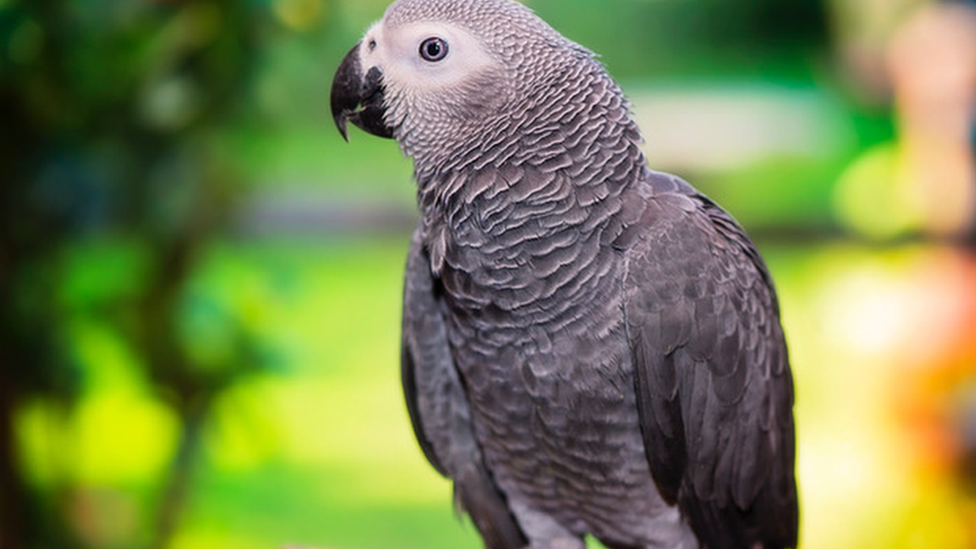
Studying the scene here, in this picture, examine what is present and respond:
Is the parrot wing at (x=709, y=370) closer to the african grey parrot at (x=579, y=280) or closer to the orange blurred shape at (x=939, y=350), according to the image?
the african grey parrot at (x=579, y=280)

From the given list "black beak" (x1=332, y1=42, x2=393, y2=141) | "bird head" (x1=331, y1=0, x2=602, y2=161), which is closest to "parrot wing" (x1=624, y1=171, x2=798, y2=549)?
"bird head" (x1=331, y1=0, x2=602, y2=161)

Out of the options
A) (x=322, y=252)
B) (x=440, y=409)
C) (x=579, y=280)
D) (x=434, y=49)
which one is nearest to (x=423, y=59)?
(x=434, y=49)

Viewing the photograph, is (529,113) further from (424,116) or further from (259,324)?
(259,324)

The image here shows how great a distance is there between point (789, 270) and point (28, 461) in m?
1.65

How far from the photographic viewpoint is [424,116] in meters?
0.97

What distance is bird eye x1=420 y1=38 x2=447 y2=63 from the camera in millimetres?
945

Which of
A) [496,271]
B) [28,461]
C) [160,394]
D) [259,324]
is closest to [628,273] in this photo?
[496,271]

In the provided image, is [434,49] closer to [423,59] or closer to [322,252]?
[423,59]

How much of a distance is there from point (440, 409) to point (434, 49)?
1.47ft

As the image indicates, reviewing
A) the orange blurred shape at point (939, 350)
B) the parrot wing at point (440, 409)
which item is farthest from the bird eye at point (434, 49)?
the orange blurred shape at point (939, 350)

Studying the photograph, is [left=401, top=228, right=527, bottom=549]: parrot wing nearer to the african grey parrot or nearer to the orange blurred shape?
the african grey parrot

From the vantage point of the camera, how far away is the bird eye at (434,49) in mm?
945

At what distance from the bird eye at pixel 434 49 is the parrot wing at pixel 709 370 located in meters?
0.27

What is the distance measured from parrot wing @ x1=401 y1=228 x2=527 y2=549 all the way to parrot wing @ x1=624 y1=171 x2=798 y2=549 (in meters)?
0.25
